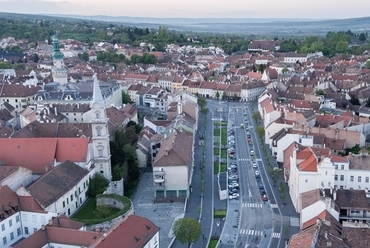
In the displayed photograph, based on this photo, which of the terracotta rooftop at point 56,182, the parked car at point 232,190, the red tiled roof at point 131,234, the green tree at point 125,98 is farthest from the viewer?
the green tree at point 125,98

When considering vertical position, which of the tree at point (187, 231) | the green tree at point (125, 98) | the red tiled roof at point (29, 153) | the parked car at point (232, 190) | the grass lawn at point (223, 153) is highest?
the red tiled roof at point (29, 153)

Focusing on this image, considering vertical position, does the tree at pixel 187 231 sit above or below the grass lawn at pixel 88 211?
above

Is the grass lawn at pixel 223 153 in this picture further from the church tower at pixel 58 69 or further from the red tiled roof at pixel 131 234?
the church tower at pixel 58 69

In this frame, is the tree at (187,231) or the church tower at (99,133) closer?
the tree at (187,231)

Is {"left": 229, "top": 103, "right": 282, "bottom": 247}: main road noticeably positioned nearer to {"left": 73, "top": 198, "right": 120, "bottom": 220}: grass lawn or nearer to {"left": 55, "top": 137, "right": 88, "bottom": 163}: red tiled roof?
{"left": 73, "top": 198, "right": 120, "bottom": 220}: grass lawn

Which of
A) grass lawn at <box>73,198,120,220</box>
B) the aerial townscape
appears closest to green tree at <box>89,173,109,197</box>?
A: the aerial townscape

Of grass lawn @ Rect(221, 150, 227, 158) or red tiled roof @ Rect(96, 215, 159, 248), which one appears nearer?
red tiled roof @ Rect(96, 215, 159, 248)

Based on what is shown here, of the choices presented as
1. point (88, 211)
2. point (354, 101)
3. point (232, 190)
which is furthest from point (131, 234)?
point (354, 101)

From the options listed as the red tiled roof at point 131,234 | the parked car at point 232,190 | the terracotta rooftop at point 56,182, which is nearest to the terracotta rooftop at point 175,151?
the parked car at point 232,190
